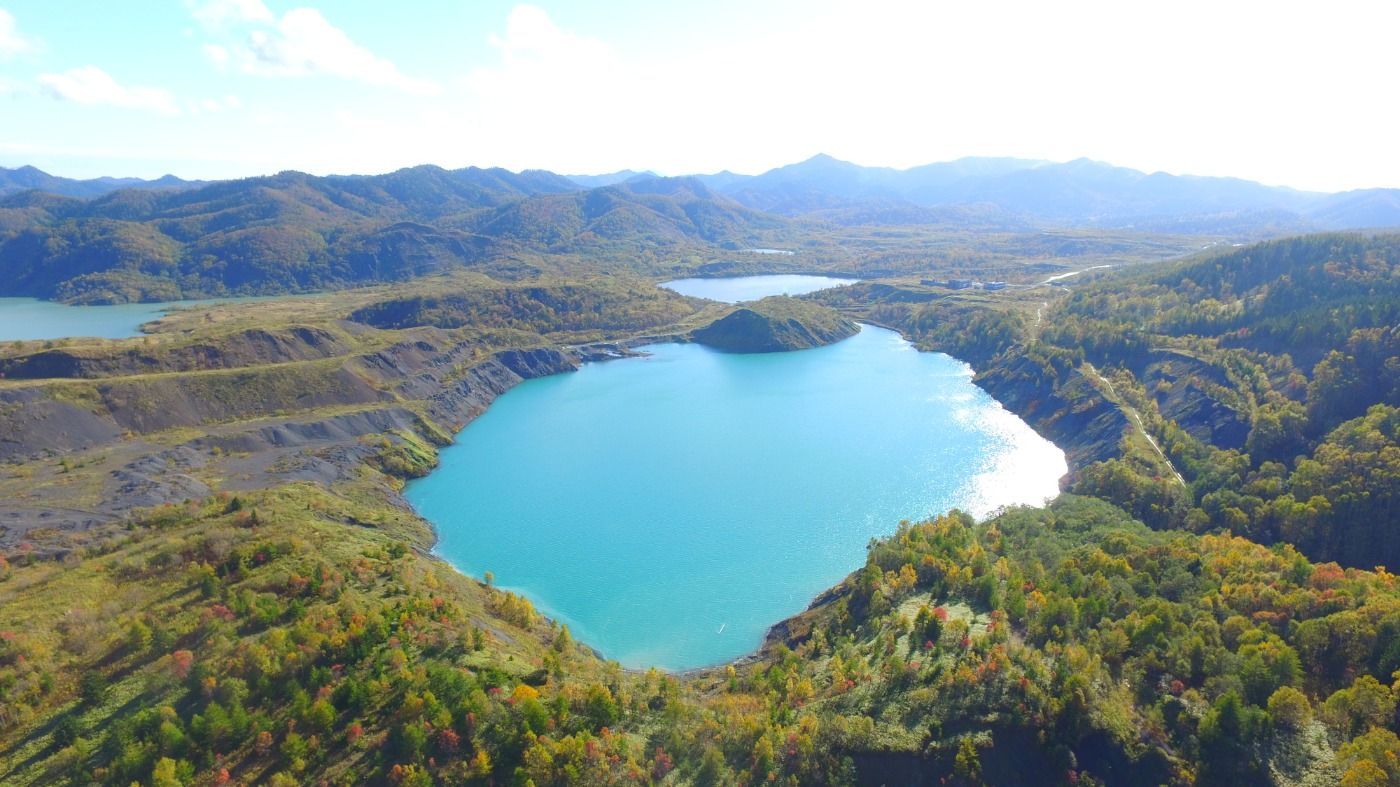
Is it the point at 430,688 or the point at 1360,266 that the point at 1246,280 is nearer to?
the point at 1360,266

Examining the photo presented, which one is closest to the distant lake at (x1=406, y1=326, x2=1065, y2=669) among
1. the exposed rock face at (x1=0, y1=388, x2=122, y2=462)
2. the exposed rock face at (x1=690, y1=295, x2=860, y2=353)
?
the exposed rock face at (x1=690, y1=295, x2=860, y2=353)

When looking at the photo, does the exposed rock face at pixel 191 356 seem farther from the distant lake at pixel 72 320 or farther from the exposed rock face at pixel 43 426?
the distant lake at pixel 72 320

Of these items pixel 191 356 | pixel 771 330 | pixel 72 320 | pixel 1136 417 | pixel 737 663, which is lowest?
pixel 737 663

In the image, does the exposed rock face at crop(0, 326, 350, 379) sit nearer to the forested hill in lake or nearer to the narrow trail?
the forested hill in lake

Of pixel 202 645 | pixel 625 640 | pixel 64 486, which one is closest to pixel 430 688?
pixel 202 645

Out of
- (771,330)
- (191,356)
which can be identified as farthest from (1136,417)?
(191,356)

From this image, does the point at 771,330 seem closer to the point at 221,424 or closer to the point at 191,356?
the point at 221,424
